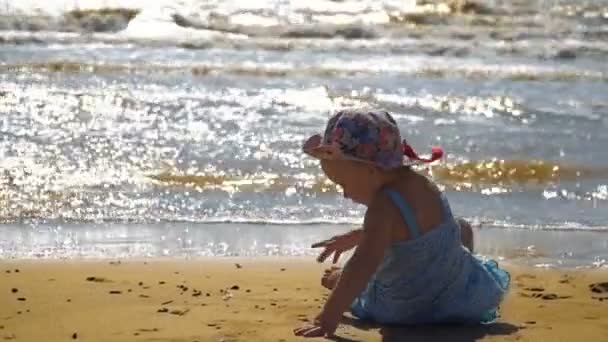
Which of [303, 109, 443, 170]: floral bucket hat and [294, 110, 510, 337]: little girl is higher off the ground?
[303, 109, 443, 170]: floral bucket hat

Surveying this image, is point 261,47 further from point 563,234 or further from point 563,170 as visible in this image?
point 563,234

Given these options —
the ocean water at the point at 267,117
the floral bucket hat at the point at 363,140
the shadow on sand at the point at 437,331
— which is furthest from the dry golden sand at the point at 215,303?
the floral bucket hat at the point at 363,140

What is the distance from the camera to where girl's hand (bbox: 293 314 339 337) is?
4348 mm

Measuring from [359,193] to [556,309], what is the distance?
1040mm

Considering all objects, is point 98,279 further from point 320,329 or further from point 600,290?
point 600,290

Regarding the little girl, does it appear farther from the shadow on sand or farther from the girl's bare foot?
the girl's bare foot

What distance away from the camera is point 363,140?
14.6ft

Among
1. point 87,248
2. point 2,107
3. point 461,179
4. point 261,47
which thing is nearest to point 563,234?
point 461,179

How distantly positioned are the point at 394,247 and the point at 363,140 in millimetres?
390

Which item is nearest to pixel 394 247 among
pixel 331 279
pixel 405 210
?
pixel 405 210

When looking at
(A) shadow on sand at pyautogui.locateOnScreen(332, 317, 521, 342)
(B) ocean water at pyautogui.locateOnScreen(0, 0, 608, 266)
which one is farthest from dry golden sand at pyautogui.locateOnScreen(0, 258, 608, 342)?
(B) ocean water at pyautogui.locateOnScreen(0, 0, 608, 266)

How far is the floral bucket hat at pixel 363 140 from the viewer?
4465mm

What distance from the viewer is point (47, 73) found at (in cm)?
1302

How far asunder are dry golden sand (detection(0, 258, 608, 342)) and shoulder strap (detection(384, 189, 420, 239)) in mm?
350
